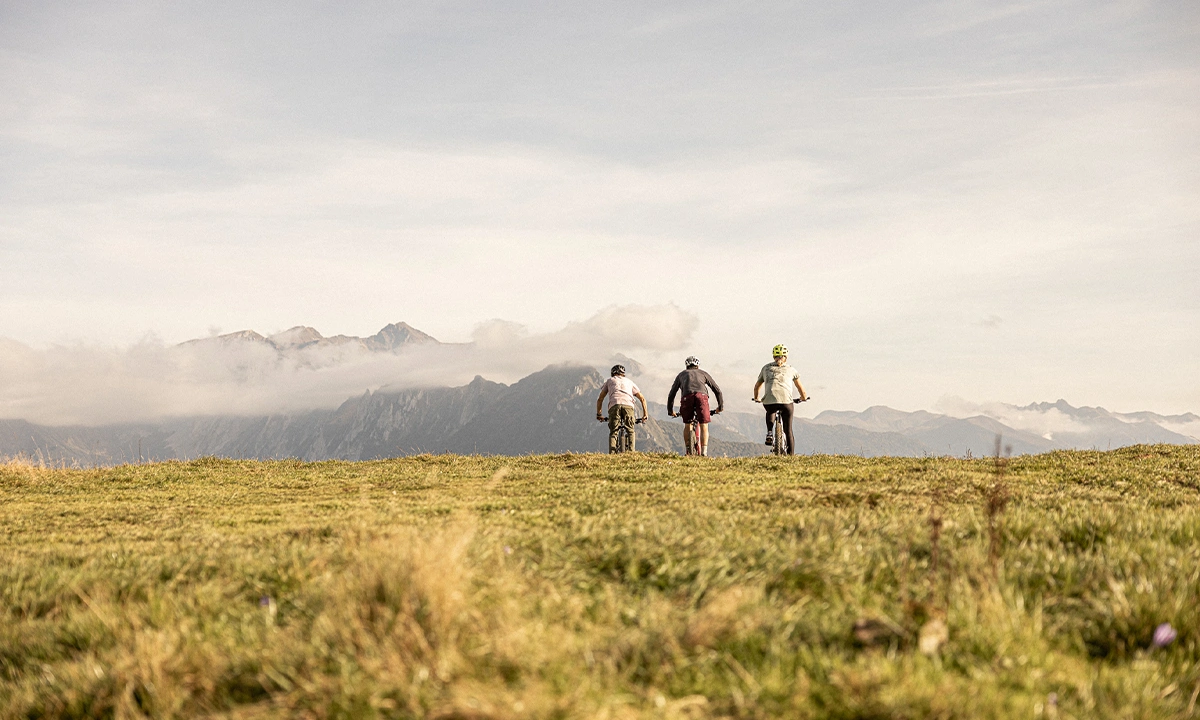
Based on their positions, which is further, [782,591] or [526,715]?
[782,591]

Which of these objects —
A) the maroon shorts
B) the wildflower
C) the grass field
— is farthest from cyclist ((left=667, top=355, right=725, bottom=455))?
the wildflower

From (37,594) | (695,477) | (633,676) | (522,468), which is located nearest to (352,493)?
(522,468)

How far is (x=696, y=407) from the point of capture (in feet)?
81.3

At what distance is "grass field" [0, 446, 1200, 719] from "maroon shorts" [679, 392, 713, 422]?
15.9m

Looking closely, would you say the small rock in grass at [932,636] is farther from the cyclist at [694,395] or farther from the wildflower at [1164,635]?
the cyclist at [694,395]

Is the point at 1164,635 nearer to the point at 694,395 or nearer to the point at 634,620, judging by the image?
the point at 634,620

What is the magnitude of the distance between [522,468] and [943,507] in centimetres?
1211

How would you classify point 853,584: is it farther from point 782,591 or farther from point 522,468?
point 522,468

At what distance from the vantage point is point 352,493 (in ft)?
49.2

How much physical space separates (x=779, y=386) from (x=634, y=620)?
20.0m

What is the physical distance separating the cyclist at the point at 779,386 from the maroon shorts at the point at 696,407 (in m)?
1.77

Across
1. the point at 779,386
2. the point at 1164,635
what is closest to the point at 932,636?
the point at 1164,635

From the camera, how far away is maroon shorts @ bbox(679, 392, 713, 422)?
24.7 m

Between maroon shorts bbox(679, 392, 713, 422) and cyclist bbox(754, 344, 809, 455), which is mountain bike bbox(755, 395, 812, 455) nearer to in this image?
cyclist bbox(754, 344, 809, 455)
